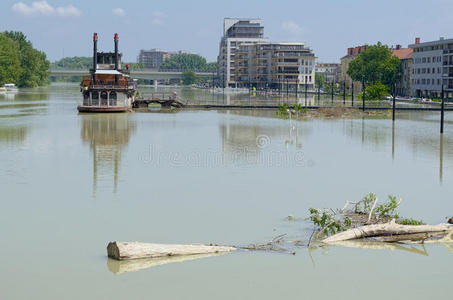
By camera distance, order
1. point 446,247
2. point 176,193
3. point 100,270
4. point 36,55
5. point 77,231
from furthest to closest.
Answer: point 36,55 → point 176,193 → point 77,231 → point 446,247 → point 100,270

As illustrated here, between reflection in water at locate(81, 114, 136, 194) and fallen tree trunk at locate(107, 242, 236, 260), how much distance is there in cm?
1040

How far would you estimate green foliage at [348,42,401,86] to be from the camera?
146m

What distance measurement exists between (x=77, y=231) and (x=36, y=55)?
569ft

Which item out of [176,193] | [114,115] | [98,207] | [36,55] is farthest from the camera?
[36,55]

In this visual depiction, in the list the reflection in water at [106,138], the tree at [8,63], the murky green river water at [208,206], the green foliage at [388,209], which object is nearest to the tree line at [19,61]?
the tree at [8,63]

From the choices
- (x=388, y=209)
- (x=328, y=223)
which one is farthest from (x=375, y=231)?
(x=388, y=209)

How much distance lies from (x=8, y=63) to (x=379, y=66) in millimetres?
81411

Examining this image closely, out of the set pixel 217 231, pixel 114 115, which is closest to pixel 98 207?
pixel 217 231

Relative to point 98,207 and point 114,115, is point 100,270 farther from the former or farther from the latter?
point 114,115

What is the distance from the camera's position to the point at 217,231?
22.7 metres

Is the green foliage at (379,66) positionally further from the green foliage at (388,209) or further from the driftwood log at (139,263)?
the driftwood log at (139,263)

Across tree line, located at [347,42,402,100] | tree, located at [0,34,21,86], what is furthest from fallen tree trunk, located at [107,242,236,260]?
tree, located at [0,34,21,86]

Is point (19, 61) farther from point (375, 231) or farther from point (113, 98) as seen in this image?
point (375, 231)

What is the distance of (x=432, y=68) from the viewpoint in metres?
131
